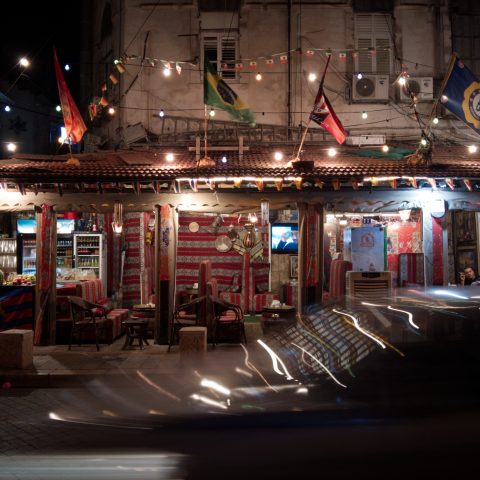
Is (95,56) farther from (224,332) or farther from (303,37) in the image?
(224,332)

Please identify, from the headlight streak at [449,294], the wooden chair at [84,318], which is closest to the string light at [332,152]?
the wooden chair at [84,318]

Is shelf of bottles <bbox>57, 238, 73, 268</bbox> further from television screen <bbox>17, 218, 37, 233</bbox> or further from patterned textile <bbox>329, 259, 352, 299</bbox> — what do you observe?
patterned textile <bbox>329, 259, 352, 299</bbox>

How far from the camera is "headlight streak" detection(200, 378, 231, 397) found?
4.52m

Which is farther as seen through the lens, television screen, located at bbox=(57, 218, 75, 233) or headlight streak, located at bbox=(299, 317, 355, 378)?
television screen, located at bbox=(57, 218, 75, 233)

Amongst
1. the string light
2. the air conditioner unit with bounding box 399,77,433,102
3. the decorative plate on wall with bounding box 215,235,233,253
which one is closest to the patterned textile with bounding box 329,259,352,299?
the string light

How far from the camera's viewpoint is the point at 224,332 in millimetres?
12773

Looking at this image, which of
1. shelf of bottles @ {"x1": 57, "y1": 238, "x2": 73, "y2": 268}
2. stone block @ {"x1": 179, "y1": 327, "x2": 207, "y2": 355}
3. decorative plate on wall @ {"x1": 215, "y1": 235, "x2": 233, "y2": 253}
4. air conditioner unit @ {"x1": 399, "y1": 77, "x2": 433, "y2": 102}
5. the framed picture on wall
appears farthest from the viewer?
shelf of bottles @ {"x1": 57, "y1": 238, "x2": 73, "y2": 268}

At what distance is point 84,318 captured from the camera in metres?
13.3

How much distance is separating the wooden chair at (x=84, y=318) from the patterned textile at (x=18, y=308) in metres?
1.07

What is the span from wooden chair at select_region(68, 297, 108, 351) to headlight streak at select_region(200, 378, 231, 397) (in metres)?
7.69

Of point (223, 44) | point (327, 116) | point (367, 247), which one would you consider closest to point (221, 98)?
point (327, 116)

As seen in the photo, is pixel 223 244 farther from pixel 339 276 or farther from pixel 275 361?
pixel 275 361

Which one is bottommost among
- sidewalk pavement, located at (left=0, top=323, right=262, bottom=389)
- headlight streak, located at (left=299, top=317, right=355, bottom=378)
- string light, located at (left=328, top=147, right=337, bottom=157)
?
sidewalk pavement, located at (left=0, top=323, right=262, bottom=389)

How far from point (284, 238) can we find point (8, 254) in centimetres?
1108
